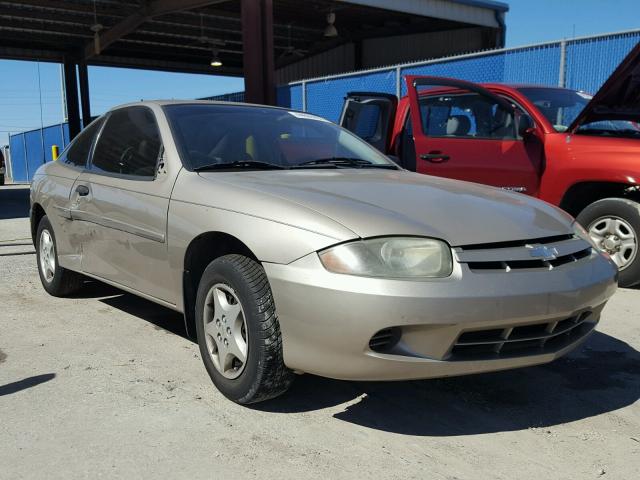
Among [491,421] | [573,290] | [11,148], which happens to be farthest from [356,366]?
[11,148]

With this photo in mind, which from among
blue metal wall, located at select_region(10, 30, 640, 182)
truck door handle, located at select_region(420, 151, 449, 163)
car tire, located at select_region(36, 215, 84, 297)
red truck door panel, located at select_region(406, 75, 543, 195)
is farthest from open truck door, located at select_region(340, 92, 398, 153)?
blue metal wall, located at select_region(10, 30, 640, 182)

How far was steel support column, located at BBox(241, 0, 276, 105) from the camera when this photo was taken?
1195cm

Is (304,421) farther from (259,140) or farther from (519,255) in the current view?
(259,140)

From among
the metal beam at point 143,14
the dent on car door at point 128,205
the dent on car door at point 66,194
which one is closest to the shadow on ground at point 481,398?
the dent on car door at point 128,205

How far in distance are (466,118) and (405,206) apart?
332 centimetres

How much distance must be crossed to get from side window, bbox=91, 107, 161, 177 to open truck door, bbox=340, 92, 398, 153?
2.35m

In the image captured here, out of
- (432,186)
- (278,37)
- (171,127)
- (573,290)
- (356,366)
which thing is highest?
(278,37)

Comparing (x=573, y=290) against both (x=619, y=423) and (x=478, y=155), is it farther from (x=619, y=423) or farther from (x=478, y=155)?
(x=478, y=155)

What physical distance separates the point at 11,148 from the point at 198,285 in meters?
36.0

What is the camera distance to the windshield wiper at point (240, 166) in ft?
10.6

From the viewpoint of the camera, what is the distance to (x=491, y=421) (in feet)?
8.82

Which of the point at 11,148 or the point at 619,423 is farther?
the point at 11,148

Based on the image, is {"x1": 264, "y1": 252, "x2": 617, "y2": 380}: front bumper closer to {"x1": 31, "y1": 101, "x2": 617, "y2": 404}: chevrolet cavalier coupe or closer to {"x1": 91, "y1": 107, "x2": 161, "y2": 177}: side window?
{"x1": 31, "y1": 101, "x2": 617, "y2": 404}: chevrolet cavalier coupe

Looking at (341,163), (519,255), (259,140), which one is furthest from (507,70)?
(519,255)
